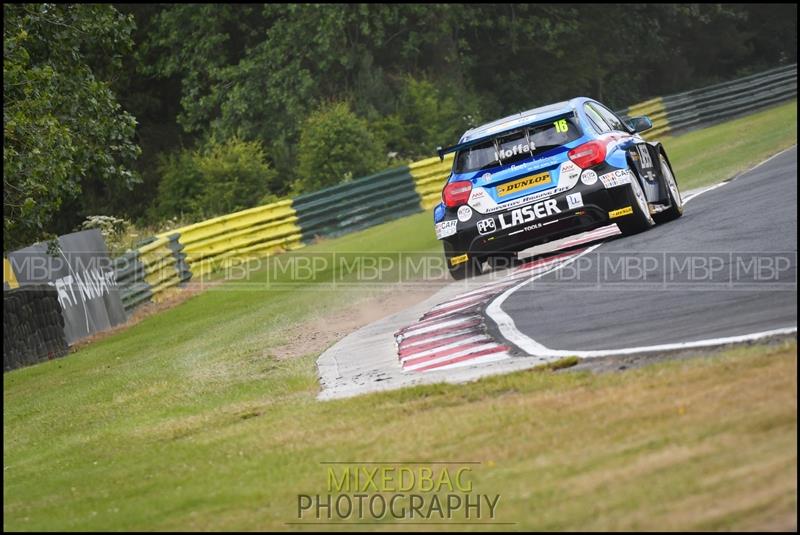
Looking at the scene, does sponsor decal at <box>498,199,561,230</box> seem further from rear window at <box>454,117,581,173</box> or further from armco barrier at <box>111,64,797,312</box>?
armco barrier at <box>111,64,797,312</box>

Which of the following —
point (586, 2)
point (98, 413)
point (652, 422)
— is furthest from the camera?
point (586, 2)

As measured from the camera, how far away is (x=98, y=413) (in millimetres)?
11047

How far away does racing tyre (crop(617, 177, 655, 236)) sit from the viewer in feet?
43.2

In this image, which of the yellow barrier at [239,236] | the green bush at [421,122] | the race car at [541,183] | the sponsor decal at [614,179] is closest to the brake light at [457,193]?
the race car at [541,183]

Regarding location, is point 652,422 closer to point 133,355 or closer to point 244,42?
point 133,355

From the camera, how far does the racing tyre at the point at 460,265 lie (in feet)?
45.1

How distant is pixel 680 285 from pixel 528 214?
2.75 metres

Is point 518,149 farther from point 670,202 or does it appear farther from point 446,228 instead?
point 670,202

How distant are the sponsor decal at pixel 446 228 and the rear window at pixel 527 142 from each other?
66 cm

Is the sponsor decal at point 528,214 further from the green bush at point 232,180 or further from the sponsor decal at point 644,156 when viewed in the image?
the green bush at point 232,180

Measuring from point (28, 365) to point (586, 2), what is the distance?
32.9 meters

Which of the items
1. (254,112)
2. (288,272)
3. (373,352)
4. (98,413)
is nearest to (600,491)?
(373,352)

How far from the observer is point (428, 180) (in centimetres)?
3006

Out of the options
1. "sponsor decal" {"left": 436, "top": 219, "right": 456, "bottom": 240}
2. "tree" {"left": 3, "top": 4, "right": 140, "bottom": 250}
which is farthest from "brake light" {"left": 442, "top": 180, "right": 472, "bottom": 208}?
"tree" {"left": 3, "top": 4, "right": 140, "bottom": 250}
